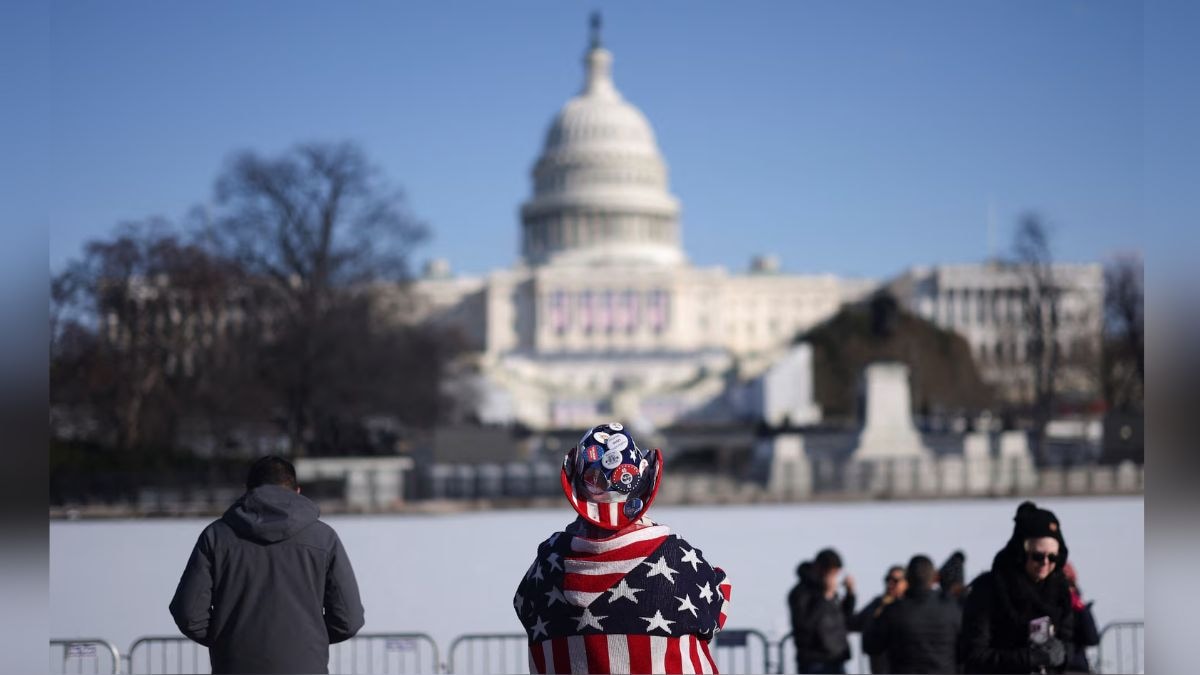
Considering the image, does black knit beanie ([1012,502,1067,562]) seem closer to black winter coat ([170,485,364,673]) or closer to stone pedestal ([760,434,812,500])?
black winter coat ([170,485,364,673])

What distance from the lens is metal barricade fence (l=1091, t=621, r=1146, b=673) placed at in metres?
9.27

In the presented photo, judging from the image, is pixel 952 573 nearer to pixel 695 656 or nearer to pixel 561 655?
pixel 695 656

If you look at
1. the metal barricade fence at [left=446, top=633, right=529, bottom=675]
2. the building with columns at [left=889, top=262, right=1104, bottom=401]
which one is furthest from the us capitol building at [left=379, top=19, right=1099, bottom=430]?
the metal barricade fence at [left=446, top=633, right=529, bottom=675]

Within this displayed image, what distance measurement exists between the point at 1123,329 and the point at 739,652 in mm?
32720

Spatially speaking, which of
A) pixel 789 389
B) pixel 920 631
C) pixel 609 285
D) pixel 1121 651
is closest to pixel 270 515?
pixel 920 631

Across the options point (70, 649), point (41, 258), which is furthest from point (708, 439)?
point (41, 258)

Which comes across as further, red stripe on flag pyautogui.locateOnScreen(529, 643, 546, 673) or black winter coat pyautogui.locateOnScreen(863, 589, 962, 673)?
black winter coat pyautogui.locateOnScreen(863, 589, 962, 673)

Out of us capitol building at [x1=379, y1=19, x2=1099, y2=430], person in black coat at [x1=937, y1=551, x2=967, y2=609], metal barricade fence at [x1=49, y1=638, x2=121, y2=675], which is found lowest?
metal barricade fence at [x1=49, y1=638, x2=121, y2=675]

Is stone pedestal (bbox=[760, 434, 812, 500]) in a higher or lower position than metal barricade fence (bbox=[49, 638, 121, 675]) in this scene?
lower

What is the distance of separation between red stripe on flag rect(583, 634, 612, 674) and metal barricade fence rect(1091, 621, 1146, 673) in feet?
16.8

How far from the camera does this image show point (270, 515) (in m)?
5.24

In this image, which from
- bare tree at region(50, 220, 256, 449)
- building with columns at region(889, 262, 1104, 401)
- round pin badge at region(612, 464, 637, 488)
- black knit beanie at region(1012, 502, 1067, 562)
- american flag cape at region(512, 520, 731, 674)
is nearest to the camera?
round pin badge at region(612, 464, 637, 488)

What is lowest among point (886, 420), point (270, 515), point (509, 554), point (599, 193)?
point (509, 554)

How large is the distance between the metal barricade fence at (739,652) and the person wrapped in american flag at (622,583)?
14.2 ft
